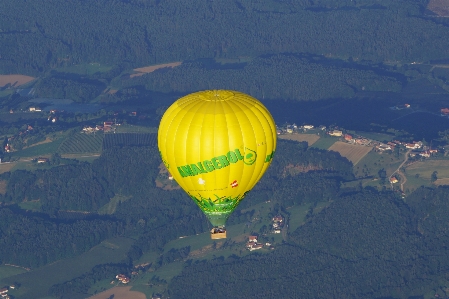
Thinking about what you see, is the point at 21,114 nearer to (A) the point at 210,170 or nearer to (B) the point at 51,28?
(B) the point at 51,28

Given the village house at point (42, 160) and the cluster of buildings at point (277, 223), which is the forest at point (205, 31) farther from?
the cluster of buildings at point (277, 223)

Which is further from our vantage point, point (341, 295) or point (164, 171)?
point (164, 171)

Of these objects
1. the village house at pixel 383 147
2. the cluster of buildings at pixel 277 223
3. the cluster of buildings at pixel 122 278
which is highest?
the village house at pixel 383 147

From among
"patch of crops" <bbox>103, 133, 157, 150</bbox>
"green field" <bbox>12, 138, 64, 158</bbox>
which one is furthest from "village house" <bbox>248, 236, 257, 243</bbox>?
"green field" <bbox>12, 138, 64, 158</bbox>

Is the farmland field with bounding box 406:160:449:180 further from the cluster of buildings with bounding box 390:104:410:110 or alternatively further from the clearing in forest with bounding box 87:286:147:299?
the clearing in forest with bounding box 87:286:147:299

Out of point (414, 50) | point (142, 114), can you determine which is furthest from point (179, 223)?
point (414, 50)

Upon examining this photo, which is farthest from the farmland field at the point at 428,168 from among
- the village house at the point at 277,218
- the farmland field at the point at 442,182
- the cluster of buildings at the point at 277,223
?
the cluster of buildings at the point at 277,223
